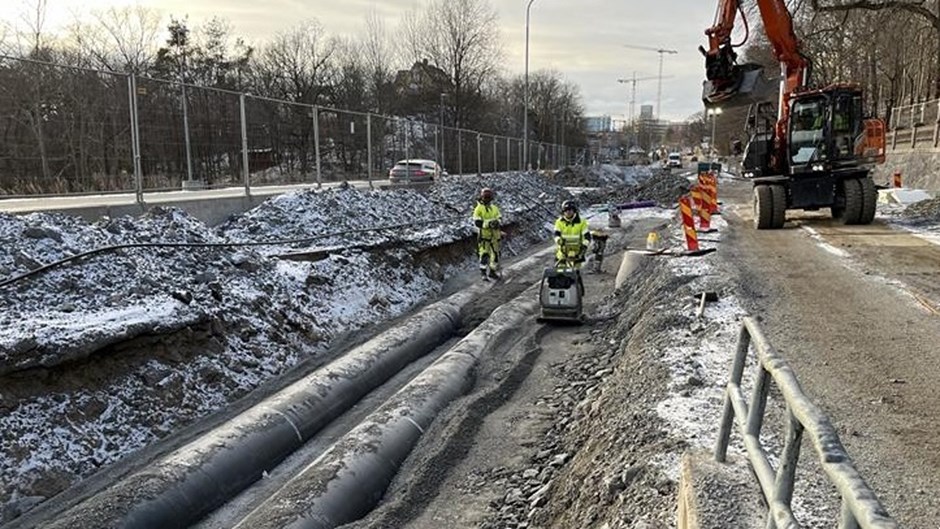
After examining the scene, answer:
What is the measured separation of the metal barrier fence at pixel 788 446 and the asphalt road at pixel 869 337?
1039mm

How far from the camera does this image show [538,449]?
5852mm

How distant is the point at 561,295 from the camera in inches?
373

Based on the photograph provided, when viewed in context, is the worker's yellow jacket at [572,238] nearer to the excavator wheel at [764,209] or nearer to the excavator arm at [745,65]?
the excavator wheel at [764,209]

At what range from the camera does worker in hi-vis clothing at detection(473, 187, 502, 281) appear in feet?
40.6

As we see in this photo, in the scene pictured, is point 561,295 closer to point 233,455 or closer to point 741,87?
point 233,455

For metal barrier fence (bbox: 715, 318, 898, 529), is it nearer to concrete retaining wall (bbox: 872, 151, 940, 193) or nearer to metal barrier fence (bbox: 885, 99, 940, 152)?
concrete retaining wall (bbox: 872, 151, 940, 193)

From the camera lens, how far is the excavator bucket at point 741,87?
15086 millimetres

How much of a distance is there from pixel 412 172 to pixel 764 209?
10.2m

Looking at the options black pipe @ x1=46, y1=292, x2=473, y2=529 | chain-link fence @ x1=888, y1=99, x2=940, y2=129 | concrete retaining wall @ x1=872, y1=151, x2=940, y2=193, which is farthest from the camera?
chain-link fence @ x1=888, y1=99, x2=940, y2=129

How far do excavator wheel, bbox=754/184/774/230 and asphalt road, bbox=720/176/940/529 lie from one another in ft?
6.64

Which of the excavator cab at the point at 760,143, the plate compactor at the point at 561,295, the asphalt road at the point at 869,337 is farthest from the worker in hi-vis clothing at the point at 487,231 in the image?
the excavator cab at the point at 760,143

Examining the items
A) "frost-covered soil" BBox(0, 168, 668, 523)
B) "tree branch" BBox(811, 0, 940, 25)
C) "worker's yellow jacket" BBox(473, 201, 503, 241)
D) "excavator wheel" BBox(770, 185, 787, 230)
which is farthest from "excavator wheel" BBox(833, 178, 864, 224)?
"tree branch" BBox(811, 0, 940, 25)

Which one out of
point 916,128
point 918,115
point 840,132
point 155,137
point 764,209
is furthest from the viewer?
point 918,115

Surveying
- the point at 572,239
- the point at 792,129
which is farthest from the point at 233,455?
the point at 792,129
